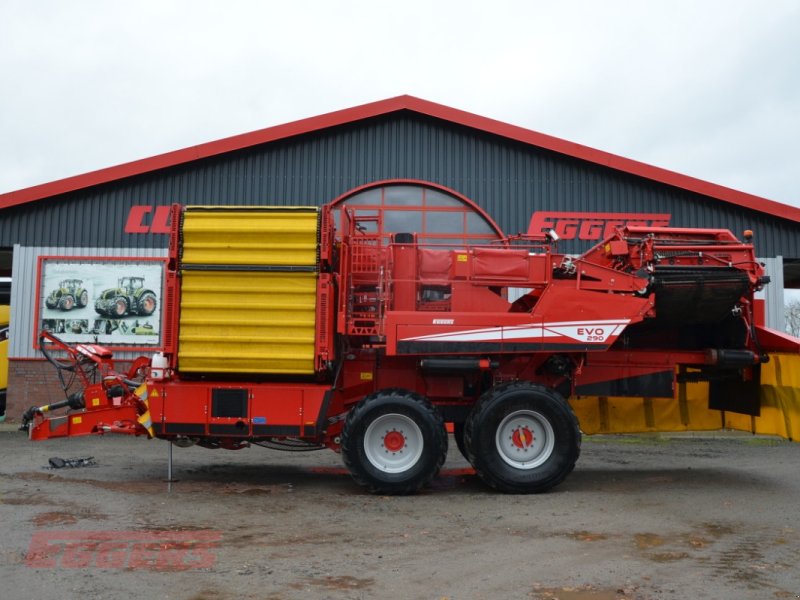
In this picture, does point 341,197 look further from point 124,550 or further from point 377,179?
point 124,550

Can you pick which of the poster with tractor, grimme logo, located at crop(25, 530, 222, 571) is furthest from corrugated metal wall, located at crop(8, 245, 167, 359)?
grimme logo, located at crop(25, 530, 222, 571)

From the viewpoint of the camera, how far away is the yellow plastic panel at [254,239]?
9500mm

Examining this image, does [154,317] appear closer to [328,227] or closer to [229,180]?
[229,180]

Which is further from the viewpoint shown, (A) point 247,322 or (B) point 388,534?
(A) point 247,322

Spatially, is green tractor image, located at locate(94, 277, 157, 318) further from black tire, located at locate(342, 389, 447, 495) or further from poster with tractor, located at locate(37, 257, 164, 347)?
black tire, located at locate(342, 389, 447, 495)

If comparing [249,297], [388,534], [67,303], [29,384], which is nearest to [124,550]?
[388,534]

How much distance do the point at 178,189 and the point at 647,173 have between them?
33.7 ft

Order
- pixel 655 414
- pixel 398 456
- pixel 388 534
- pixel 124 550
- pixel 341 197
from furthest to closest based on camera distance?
1. pixel 341 197
2. pixel 655 414
3. pixel 398 456
4. pixel 388 534
5. pixel 124 550

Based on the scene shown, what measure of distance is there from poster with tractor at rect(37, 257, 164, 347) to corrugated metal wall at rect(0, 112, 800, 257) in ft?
1.86

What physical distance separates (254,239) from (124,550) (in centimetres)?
416

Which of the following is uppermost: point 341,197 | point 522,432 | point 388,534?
point 341,197

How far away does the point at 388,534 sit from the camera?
24.1ft

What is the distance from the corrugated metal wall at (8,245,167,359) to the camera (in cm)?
1691

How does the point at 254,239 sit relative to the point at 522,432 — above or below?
above
